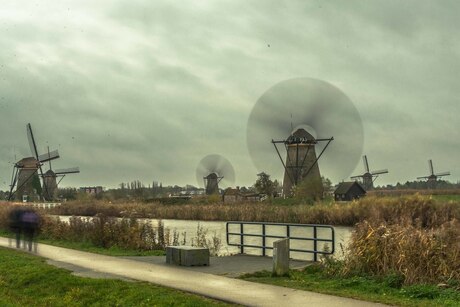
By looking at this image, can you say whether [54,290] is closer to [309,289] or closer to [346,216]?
[309,289]

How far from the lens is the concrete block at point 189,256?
17.6 metres

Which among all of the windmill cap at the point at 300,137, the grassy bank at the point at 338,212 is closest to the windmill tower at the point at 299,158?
the windmill cap at the point at 300,137

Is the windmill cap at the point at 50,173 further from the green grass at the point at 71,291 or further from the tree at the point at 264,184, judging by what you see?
the green grass at the point at 71,291

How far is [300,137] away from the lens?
8094 centimetres

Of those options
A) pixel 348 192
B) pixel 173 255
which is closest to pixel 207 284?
pixel 173 255

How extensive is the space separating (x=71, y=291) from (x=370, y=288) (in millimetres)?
6903

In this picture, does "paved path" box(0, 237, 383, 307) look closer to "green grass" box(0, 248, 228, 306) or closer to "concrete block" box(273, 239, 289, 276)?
"green grass" box(0, 248, 228, 306)

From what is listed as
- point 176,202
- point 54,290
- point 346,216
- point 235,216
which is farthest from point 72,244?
point 176,202

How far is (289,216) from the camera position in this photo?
49.5 meters

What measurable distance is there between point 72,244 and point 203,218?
1289 inches

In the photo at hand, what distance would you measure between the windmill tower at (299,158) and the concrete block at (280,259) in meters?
63.4

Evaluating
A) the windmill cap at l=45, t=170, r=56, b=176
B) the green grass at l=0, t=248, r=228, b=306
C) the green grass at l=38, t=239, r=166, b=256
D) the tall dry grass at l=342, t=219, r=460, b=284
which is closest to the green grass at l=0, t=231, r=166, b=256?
the green grass at l=38, t=239, r=166, b=256

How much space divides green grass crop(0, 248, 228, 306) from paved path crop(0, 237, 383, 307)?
0.59 meters

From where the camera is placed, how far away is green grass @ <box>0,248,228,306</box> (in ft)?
39.8
